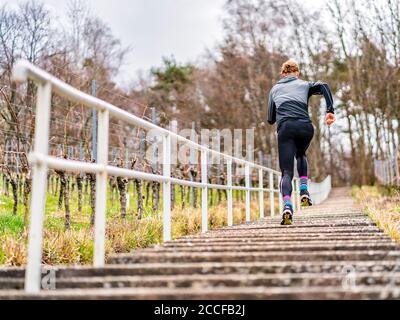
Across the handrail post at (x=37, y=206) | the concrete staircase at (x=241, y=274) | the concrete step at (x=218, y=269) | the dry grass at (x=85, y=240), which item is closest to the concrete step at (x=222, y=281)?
the concrete staircase at (x=241, y=274)

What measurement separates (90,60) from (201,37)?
20.6ft

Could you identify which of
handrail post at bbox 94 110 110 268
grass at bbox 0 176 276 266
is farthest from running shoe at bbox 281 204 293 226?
handrail post at bbox 94 110 110 268

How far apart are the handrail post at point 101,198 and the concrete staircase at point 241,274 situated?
0.14m

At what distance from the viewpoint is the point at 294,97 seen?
5.41 metres

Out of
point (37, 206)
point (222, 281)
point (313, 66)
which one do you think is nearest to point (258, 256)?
point (222, 281)

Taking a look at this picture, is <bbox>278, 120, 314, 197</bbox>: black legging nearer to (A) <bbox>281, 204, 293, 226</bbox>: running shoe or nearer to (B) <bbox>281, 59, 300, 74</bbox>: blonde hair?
(A) <bbox>281, 204, 293, 226</bbox>: running shoe

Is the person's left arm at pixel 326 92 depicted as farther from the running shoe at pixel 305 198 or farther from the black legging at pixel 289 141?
the running shoe at pixel 305 198

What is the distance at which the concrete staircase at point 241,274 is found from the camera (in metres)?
2.31

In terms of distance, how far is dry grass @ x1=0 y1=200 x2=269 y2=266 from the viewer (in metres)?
4.38

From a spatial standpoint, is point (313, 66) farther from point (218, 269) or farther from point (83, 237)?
point (218, 269)

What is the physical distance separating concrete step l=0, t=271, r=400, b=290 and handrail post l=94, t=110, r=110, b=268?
0.30 metres

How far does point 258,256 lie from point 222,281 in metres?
0.64

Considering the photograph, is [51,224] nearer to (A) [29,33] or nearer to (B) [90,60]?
(A) [29,33]
